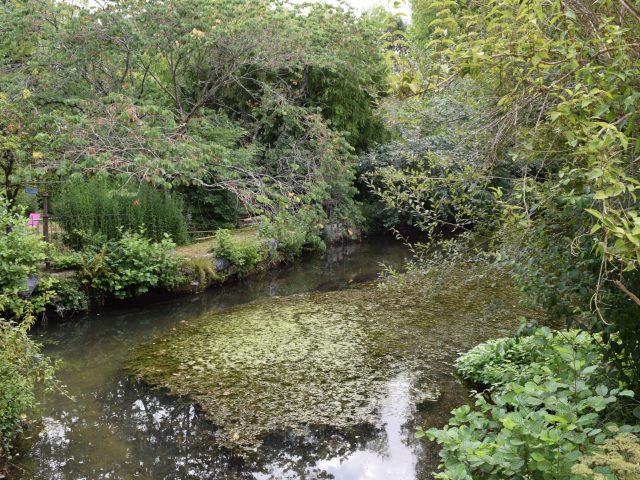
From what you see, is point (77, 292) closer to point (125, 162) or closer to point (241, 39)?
point (125, 162)

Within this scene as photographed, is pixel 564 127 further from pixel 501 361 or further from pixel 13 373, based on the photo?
pixel 13 373

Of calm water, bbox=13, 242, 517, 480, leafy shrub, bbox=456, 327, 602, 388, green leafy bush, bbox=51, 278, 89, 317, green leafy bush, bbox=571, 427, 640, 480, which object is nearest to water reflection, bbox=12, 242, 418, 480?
calm water, bbox=13, 242, 517, 480

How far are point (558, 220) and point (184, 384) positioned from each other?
4.31m

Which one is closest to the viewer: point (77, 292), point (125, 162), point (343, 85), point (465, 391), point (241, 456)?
point (241, 456)

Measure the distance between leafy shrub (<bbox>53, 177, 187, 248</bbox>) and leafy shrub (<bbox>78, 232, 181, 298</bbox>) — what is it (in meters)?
0.42

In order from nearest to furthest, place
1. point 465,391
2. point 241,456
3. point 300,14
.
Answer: point 241,456
point 465,391
point 300,14

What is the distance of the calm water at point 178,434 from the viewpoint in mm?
4684

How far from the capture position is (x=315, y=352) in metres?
7.14

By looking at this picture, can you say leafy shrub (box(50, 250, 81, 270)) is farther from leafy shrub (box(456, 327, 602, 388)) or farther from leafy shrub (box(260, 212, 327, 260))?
leafy shrub (box(456, 327, 602, 388))

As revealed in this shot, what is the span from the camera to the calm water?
4684 mm

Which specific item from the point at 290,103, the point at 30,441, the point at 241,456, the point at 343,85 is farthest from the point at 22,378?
the point at 343,85

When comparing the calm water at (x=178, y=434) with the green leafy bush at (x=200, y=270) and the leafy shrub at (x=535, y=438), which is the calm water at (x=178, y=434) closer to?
the leafy shrub at (x=535, y=438)

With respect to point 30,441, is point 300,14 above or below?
above

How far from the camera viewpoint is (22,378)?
440cm
